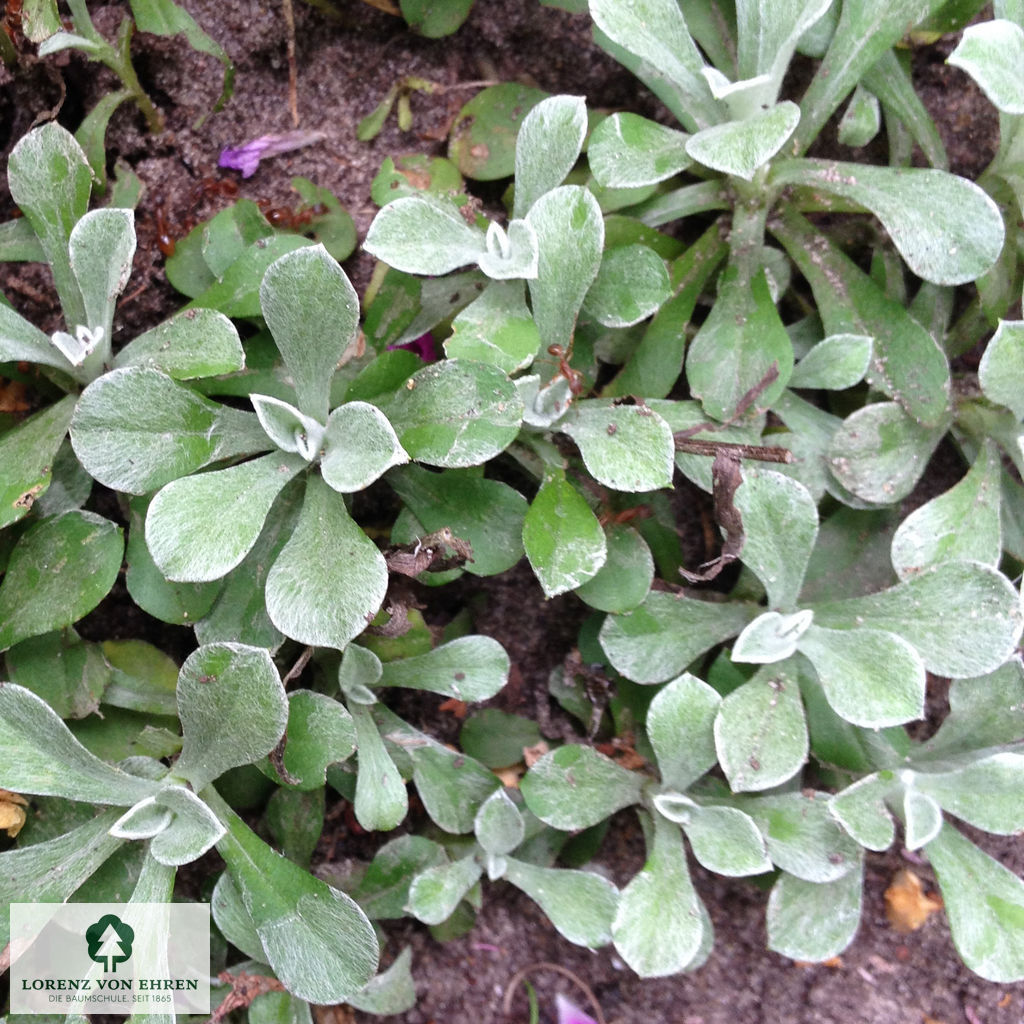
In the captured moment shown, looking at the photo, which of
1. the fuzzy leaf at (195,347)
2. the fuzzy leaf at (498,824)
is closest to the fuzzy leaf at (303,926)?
the fuzzy leaf at (498,824)

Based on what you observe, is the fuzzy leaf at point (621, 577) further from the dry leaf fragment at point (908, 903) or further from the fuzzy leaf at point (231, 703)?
the dry leaf fragment at point (908, 903)

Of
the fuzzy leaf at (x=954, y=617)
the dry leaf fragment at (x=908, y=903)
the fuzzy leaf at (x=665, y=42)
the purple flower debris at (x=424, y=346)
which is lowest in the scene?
the dry leaf fragment at (x=908, y=903)

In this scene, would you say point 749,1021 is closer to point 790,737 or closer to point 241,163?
point 790,737

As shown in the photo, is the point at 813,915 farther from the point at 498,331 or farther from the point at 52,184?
the point at 52,184

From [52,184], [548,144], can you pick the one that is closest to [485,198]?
[548,144]

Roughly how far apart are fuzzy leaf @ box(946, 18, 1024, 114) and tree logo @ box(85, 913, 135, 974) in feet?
4.76

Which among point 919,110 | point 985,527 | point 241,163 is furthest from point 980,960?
point 241,163

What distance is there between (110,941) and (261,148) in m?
1.14

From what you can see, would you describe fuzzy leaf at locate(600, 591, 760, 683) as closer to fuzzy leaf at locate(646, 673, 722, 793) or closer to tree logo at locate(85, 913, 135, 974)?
fuzzy leaf at locate(646, 673, 722, 793)

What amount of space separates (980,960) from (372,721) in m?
0.89

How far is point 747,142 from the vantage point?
1.08m

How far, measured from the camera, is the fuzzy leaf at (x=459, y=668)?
127 cm

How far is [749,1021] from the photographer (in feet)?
4.69

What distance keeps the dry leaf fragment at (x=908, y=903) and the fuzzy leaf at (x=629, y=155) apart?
117 centimetres
